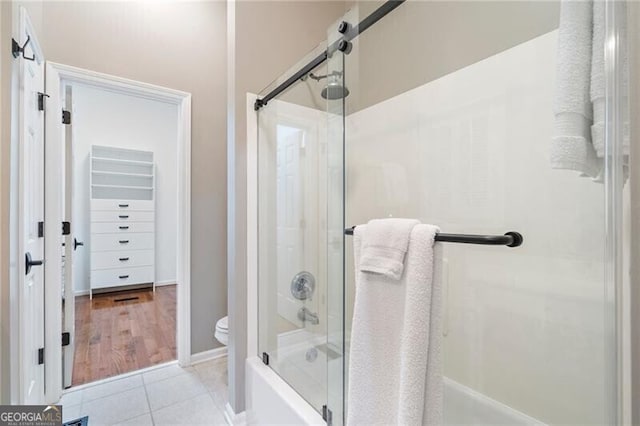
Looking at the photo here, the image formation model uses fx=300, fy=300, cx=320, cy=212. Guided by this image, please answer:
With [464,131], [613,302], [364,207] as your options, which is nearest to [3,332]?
[364,207]

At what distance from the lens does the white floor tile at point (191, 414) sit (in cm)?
175

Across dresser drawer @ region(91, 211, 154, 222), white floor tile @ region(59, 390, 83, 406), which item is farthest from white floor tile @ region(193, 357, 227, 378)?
dresser drawer @ region(91, 211, 154, 222)

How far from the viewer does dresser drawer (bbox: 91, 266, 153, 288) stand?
416cm

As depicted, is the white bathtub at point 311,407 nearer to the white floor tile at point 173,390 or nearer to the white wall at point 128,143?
the white floor tile at point 173,390

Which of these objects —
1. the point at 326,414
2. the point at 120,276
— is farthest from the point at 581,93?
the point at 120,276

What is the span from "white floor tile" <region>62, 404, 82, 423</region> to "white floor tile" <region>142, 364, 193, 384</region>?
1.31ft

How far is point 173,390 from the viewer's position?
2.05 meters

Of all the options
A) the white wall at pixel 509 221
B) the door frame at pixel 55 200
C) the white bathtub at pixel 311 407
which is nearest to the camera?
the white wall at pixel 509 221

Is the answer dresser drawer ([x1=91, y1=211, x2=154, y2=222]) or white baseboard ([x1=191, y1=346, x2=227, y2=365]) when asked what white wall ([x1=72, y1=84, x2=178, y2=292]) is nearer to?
dresser drawer ([x1=91, y1=211, x2=154, y2=222])

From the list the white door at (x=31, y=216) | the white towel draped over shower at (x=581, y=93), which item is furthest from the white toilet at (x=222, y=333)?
the white towel draped over shower at (x=581, y=93)

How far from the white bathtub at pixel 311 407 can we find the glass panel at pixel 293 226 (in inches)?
6.6

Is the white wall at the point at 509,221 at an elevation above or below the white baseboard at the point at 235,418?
above

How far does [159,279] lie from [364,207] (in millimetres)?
4284

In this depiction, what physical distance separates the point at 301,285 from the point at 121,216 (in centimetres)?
366
